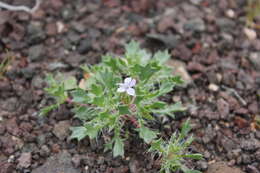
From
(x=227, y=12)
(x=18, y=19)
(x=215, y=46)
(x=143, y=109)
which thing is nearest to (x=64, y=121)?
(x=143, y=109)

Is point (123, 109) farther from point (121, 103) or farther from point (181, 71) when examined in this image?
point (181, 71)

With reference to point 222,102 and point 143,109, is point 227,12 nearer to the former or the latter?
point 222,102

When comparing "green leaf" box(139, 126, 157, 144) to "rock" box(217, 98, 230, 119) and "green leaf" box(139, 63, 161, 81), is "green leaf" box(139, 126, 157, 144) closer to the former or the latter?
"green leaf" box(139, 63, 161, 81)

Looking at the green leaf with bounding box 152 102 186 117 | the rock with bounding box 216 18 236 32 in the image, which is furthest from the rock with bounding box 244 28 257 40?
the green leaf with bounding box 152 102 186 117

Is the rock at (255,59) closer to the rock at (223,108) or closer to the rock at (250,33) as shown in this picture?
the rock at (250,33)

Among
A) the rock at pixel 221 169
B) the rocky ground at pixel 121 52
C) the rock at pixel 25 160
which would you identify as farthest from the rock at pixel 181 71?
the rock at pixel 25 160

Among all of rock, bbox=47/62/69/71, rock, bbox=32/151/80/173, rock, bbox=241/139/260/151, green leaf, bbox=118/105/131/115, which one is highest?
rock, bbox=47/62/69/71
